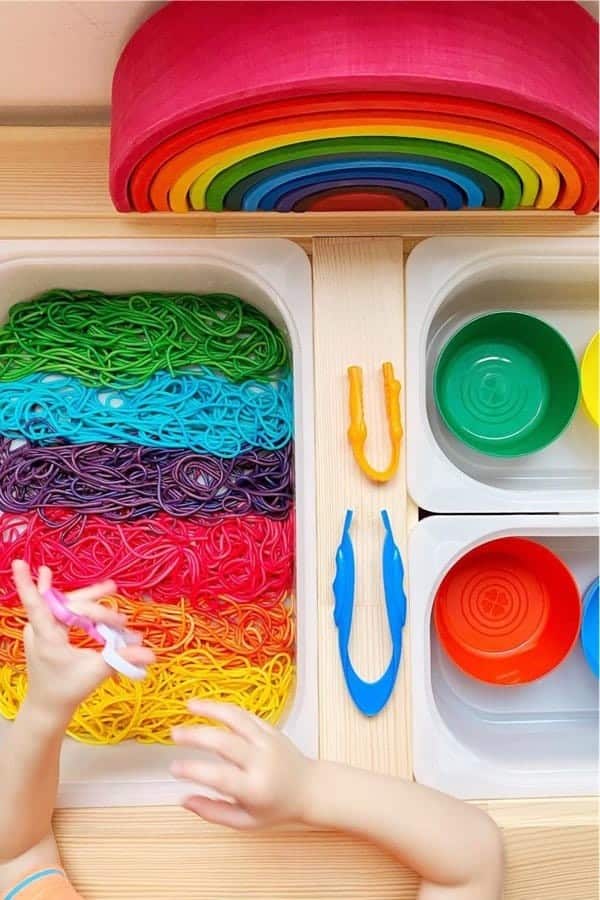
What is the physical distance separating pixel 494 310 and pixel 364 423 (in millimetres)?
400

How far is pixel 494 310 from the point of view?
147 centimetres

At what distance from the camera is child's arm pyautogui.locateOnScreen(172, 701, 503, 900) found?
967mm

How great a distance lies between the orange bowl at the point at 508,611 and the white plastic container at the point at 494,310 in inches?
5.1

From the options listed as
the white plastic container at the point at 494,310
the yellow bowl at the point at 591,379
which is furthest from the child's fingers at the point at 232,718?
the yellow bowl at the point at 591,379

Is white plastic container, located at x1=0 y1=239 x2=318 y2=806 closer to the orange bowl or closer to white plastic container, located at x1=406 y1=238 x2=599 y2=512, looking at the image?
white plastic container, located at x1=406 y1=238 x2=599 y2=512

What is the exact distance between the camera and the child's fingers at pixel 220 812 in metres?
0.97

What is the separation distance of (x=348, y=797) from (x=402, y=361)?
592mm

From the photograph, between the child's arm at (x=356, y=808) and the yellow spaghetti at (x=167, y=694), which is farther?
the yellow spaghetti at (x=167, y=694)

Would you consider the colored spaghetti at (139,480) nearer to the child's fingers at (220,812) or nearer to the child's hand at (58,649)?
the child's hand at (58,649)

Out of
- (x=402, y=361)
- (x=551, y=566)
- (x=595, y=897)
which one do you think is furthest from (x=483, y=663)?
(x=402, y=361)

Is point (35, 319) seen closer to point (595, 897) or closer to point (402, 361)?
point (402, 361)

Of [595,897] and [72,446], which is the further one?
[72,446]

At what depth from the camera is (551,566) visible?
56.4 inches

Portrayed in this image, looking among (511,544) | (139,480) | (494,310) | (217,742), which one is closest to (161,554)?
(139,480)
